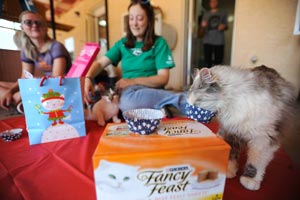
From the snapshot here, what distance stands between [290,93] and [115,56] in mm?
894

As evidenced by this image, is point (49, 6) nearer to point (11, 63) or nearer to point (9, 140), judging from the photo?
point (11, 63)

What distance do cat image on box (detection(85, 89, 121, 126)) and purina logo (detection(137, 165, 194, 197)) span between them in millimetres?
606

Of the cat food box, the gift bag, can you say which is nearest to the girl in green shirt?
the gift bag

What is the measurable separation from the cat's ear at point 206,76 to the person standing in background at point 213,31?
5.70ft

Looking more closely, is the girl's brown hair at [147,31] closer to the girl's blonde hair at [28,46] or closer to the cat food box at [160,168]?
the girl's blonde hair at [28,46]

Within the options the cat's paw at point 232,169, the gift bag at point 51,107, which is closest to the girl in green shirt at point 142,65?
the gift bag at point 51,107

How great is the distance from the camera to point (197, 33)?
202cm

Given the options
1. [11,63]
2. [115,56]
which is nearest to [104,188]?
Answer: [115,56]

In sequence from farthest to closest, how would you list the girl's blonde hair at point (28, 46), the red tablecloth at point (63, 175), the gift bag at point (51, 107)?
the girl's blonde hair at point (28, 46) < the gift bag at point (51, 107) < the red tablecloth at point (63, 175)

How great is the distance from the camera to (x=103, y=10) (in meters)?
2.19

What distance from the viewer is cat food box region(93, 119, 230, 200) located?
0.28m

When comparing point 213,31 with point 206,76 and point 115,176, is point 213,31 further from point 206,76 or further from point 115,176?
point 115,176

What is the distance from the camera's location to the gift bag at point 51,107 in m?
0.58

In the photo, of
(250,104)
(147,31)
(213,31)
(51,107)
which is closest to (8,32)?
(51,107)
